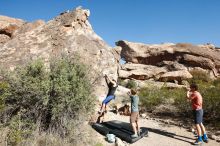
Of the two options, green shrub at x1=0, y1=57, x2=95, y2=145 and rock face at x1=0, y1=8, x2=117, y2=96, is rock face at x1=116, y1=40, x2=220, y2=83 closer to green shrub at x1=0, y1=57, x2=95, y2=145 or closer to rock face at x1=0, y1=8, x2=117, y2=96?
rock face at x1=0, y1=8, x2=117, y2=96

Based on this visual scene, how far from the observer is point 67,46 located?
9078mm

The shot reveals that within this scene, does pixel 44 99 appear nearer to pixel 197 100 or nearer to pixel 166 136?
pixel 166 136

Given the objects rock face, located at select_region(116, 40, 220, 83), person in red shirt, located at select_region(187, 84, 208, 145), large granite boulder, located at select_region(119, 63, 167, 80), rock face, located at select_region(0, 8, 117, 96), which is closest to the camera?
person in red shirt, located at select_region(187, 84, 208, 145)

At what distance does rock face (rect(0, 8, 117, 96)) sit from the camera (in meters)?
8.68

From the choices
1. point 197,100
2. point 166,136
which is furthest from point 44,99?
point 197,100

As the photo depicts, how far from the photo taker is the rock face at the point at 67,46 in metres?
8.68

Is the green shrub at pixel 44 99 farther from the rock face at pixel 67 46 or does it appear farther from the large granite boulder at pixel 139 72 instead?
the large granite boulder at pixel 139 72

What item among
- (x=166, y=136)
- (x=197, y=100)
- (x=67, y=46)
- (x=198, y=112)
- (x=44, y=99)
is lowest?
(x=166, y=136)

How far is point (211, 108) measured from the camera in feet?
38.6

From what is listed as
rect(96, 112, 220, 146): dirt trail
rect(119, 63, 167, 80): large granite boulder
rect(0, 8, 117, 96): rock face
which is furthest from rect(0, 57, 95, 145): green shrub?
rect(119, 63, 167, 80): large granite boulder

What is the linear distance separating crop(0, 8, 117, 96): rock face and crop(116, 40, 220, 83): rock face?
23825 mm

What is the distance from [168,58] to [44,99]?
3359 centimetres

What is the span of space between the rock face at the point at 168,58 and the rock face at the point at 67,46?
938 inches

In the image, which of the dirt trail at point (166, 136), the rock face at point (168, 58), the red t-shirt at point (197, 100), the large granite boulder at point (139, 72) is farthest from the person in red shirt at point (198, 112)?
the rock face at point (168, 58)
